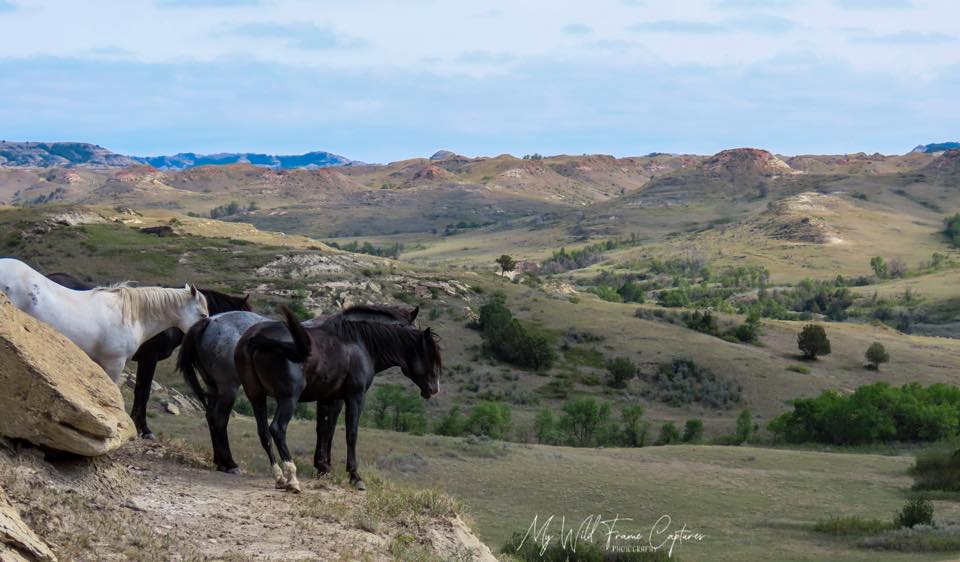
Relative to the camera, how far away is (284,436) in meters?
10.2

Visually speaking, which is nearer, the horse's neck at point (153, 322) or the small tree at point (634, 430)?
the horse's neck at point (153, 322)

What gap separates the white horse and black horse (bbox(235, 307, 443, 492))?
132cm

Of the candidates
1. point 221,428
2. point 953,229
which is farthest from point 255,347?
point 953,229

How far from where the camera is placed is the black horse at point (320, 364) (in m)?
10.3

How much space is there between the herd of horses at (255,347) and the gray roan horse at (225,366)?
1cm

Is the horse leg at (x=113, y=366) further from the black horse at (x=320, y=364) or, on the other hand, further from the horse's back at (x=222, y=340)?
the black horse at (x=320, y=364)


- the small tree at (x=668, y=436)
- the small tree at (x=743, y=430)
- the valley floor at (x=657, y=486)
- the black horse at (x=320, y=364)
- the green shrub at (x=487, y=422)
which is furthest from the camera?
the small tree at (x=668, y=436)

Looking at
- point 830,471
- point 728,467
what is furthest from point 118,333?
point 830,471

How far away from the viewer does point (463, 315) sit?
5803 centimetres

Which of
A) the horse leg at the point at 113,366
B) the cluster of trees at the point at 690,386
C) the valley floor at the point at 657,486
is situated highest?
the horse leg at the point at 113,366

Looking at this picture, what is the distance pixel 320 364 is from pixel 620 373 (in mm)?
41137

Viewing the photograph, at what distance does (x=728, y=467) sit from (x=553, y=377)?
24.1m

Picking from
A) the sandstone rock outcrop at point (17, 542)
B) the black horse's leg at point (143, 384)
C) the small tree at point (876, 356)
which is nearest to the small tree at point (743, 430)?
the small tree at point (876, 356)

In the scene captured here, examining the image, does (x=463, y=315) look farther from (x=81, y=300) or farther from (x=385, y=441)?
(x=81, y=300)
